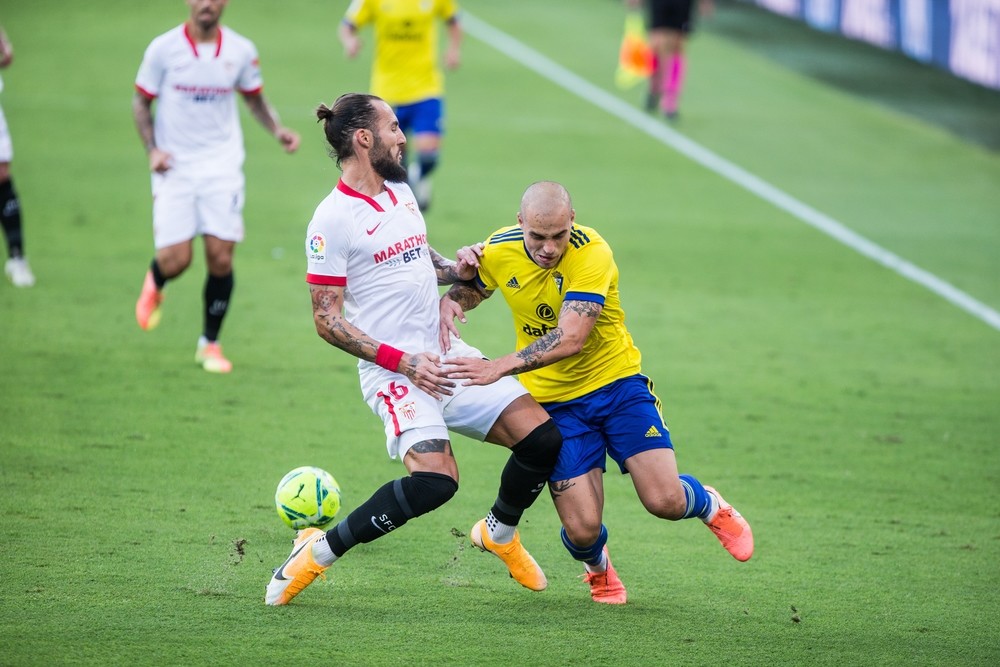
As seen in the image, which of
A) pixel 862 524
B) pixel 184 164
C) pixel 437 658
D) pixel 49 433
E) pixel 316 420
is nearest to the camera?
pixel 437 658

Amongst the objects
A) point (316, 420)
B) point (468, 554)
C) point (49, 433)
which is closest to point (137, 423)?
point (49, 433)

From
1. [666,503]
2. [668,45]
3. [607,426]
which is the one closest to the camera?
[666,503]

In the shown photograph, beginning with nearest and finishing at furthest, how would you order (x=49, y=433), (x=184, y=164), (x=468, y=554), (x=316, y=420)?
(x=468, y=554) → (x=49, y=433) → (x=316, y=420) → (x=184, y=164)

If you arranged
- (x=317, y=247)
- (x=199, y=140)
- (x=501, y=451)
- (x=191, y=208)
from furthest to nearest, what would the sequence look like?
(x=199, y=140)
(x=191, y=208)
(x=501, y=451)
(x=317, y=247)

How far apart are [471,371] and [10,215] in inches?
262

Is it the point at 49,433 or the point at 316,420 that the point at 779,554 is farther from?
the point at 49,433

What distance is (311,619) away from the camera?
554cm

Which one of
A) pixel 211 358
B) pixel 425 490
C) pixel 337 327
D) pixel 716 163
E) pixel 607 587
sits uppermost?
pixel 337 327

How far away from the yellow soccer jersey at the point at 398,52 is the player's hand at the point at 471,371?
26.6 ft

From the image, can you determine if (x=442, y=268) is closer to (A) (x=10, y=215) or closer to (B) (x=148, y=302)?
(B) (x=148, y=302)

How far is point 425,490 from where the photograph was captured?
5.49 m

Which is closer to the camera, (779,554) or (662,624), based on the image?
(662,624)

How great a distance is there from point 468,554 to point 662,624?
121 centimetres

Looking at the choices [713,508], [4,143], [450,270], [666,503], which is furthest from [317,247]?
[4,143]
